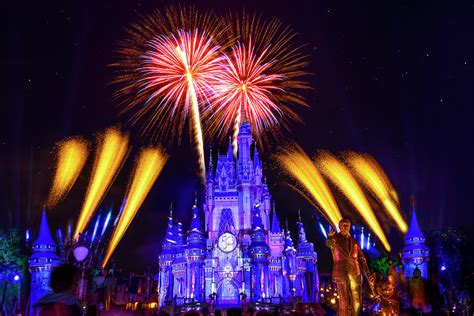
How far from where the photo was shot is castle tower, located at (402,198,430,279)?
175 ft

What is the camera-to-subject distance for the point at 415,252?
53.5 m

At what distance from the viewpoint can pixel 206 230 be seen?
244 ft

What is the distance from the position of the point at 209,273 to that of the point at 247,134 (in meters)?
24.9

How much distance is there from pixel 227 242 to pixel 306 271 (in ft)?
61.9

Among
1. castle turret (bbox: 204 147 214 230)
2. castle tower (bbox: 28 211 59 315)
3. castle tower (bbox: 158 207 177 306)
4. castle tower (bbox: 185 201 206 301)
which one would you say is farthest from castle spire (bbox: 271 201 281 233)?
castle tower (bbox: 28 211 59 315)

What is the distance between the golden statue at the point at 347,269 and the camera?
13.3 metres

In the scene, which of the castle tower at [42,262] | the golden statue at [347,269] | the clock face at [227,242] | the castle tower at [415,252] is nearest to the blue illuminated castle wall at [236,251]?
the clock face at [227,242]

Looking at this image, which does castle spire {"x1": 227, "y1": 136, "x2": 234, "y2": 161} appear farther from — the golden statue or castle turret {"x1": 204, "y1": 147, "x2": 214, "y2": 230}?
the golden statue

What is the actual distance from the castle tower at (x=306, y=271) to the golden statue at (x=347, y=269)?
213 ft

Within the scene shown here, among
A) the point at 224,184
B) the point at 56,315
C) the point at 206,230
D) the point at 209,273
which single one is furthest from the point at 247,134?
the point at 56,315

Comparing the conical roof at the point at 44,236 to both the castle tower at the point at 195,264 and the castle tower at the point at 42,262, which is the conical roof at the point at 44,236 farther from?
the castle tower at the point at 195,264

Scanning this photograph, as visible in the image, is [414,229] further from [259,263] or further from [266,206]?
[266,206]

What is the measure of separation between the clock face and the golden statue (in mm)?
53543

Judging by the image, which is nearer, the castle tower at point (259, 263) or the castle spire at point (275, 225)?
the castle tower at point (259, 263)
